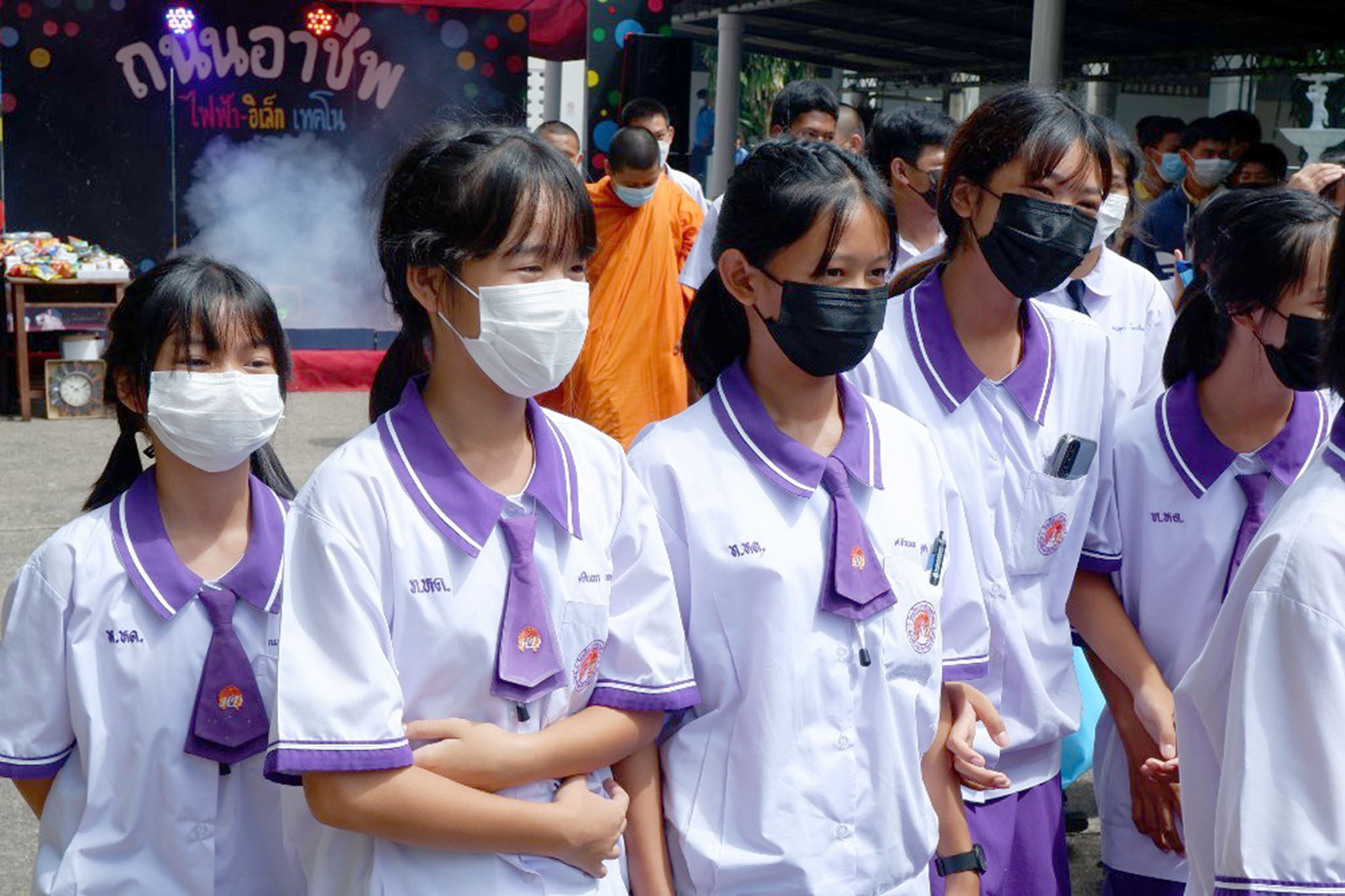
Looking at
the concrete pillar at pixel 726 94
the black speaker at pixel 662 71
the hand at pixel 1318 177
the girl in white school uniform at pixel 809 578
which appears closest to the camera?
the girl in white school uniform at pixel 809 578

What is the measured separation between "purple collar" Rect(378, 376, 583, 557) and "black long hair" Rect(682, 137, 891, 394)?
0.40 m

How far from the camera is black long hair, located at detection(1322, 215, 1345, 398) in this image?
1.49 meters

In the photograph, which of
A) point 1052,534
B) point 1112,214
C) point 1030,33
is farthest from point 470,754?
point 1030,33

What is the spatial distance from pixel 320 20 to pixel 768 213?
8.63 metres

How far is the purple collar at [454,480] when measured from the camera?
5.96 ft

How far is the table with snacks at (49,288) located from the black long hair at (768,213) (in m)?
7.43

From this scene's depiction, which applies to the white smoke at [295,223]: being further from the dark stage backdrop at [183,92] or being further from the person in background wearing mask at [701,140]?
the person in background wearing mask at [701,140]

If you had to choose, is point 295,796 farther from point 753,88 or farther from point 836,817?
point 753,88

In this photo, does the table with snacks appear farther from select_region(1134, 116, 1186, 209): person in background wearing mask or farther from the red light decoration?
select_region(1134, 116, 1186, 209): person in background wearing mask

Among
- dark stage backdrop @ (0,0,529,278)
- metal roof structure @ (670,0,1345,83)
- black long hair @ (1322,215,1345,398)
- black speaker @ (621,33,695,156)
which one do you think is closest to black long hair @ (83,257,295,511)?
black long hair @ (1322,215,1345,398)

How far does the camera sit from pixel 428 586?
1.78m

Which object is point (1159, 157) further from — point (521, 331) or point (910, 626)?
point (521, 331)

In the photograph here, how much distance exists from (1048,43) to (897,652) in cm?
1107

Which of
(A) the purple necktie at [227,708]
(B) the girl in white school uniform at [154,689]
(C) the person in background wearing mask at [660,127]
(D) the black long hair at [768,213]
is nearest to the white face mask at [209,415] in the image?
(B) the girl in white school uniform at [154,689]
